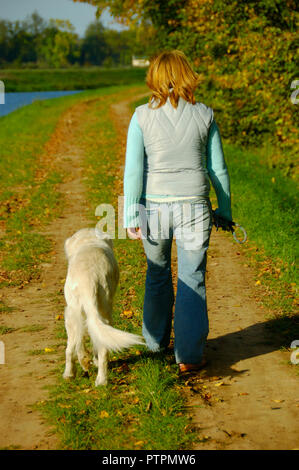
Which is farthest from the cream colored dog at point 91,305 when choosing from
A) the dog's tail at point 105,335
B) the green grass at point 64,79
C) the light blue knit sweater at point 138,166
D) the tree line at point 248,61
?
the green grass at point 64,79

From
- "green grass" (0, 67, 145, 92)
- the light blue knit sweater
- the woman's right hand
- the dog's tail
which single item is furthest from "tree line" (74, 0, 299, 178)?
"green grass" (0, 67, 145, 92)

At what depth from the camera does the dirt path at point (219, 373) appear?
3613 mm

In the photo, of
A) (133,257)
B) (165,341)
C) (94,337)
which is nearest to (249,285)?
(133,257)

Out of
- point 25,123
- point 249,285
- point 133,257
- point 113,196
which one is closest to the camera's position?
point 249,285

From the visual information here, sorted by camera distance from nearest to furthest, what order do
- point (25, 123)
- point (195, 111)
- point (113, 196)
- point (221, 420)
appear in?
point (221, 420) → point (195, 111) → point (113, 196) → point (25, 123)

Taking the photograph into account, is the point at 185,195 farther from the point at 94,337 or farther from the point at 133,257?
the point at 133,257

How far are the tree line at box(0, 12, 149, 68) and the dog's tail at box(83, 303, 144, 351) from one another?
320ft

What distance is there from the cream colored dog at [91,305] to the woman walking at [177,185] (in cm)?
34

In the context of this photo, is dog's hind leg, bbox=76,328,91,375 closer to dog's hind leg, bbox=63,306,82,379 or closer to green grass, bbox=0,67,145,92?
dog's hind leg, bbox=63,306,82,379

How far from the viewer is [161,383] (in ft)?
13.6

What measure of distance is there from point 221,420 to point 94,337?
3.26 ft

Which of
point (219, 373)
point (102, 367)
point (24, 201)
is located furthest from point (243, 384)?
point (24, 201)

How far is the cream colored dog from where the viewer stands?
387cm

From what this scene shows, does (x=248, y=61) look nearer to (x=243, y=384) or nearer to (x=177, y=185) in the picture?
(x=177, y=185)
